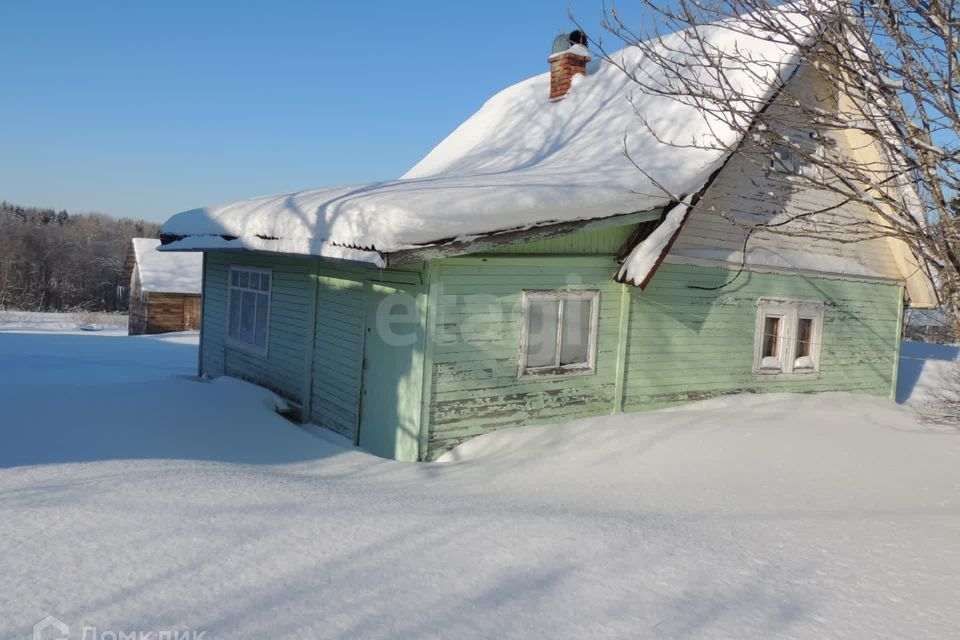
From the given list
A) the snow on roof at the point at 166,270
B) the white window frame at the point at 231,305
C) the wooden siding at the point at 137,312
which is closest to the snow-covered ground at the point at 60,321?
the wooden siding at the point at 137,312

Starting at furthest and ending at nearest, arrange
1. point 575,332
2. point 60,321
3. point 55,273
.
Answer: point 55,273
point 60,321
point 575,332

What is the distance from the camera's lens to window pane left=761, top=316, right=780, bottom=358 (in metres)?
11.2

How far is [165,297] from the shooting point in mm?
32750

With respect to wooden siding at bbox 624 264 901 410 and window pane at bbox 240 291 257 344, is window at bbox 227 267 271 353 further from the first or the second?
wooden siding at bbox 624 264 901 410

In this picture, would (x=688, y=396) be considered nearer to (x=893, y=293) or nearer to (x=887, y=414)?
(x=887, y=414)

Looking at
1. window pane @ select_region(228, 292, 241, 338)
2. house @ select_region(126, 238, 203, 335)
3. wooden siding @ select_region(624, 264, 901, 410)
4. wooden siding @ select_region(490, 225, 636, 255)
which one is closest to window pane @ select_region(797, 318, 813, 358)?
wooden siding @ select_region(624, 264, 901, 410)

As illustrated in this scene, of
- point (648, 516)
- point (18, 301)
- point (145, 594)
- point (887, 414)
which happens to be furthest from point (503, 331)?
point (18, 301)

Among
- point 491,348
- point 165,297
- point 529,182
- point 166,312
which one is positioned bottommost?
point 166,312

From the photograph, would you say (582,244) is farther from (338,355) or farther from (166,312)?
(166,312)
